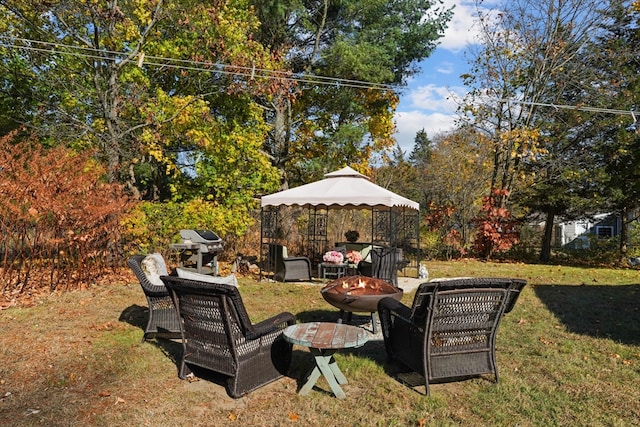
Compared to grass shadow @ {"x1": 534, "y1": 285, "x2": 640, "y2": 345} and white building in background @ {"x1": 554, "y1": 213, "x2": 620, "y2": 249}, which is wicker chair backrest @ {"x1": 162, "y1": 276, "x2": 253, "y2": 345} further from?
white building in background @ {"x1": 554, "y1": 213, "x2": 620, "y2": 249}

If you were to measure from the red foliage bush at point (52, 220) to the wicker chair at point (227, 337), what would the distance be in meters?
4.79

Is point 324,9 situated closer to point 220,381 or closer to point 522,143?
point 522,143

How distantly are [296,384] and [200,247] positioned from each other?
6141mm

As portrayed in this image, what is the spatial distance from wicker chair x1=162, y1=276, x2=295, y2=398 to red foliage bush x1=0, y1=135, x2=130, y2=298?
479 centimetres

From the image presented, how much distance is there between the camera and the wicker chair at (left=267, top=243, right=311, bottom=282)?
31.0ft

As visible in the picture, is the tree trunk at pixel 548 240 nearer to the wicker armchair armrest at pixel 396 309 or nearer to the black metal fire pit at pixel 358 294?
the black metal fire pit at pixel 358 294

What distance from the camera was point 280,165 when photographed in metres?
14.6

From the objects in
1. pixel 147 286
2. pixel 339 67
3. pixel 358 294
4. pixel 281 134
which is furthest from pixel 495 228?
pixel 147 286

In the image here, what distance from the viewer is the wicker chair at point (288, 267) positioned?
9.45 metres

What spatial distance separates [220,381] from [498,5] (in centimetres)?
1510

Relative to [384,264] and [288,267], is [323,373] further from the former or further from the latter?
[288,267]

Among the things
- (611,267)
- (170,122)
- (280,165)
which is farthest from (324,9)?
(611,267)

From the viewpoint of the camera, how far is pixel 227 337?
350 cm

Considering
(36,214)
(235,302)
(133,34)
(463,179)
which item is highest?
(133,34)
